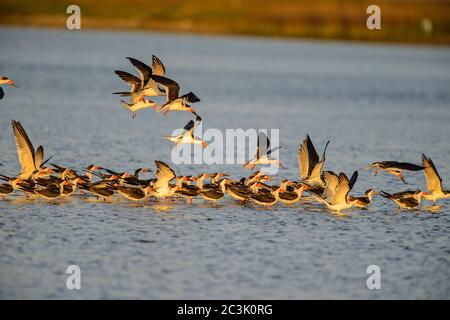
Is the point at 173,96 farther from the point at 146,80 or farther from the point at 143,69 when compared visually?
the point at 143,69

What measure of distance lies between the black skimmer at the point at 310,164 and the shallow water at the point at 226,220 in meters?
0.77

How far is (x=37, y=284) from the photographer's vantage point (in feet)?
47.9

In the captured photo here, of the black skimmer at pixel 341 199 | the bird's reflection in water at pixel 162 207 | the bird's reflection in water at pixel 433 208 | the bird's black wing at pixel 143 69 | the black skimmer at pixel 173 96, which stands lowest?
the bird's reflection in water at pixel 433 208

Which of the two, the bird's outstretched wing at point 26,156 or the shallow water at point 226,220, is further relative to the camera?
the bird's outstretched wing at point 26,156

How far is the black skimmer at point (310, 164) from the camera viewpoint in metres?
21.2

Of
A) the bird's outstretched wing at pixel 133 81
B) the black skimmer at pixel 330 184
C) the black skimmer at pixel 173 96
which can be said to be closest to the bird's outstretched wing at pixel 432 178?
the black skimmer at pixel 330 184

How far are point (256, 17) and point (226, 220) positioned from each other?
112197 millimetres

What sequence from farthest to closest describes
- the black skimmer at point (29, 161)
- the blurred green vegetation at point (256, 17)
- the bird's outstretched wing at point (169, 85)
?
the blurred green vegetation at point (256, 17)
the black skimmer at point (29, 161)
the bird's outstretched wing at point (169, 85)

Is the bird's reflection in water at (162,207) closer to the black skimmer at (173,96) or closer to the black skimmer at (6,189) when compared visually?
the black skimmer at (173,96)

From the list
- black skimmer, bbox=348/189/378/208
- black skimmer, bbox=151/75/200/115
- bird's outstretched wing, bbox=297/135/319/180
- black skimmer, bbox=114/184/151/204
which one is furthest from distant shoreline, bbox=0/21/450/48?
black skimmer, bbox=114/184/151/204

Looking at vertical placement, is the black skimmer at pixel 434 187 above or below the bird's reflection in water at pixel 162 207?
above

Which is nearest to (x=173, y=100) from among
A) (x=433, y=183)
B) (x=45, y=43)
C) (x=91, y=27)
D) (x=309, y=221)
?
(x=309, y=221)

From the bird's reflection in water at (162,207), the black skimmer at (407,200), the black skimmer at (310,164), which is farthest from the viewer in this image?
the black skimmer at (310,164)

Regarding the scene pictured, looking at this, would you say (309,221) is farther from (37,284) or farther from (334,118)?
(334,118)
